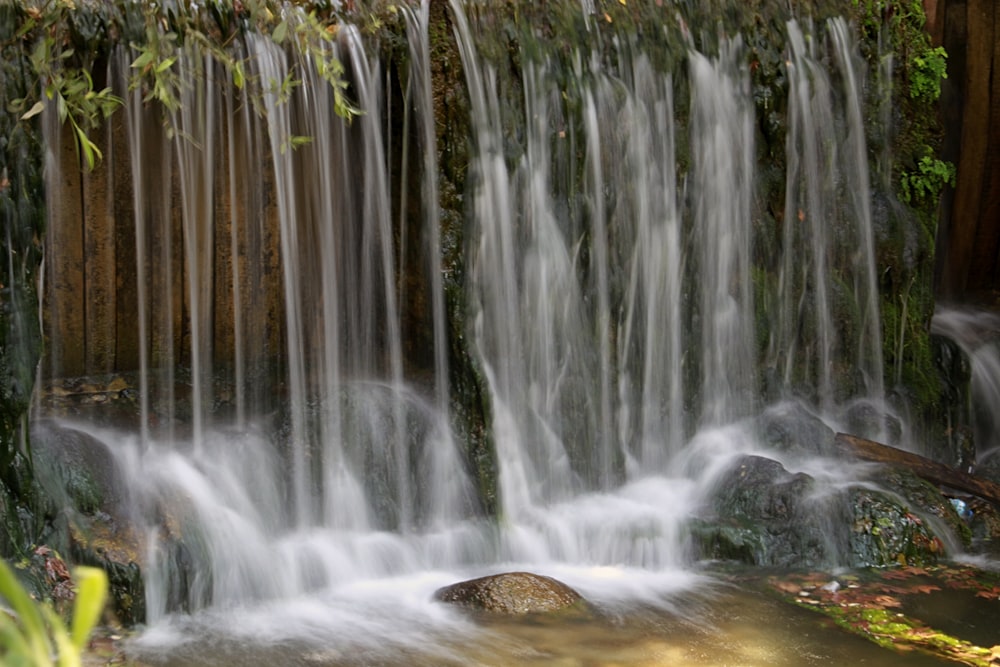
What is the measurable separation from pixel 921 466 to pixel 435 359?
3.49 m

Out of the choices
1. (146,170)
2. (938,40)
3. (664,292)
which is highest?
(938,40)

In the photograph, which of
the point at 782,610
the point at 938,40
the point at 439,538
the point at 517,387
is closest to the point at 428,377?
the point at 517,387

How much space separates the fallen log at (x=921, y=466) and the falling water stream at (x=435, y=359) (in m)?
0.80

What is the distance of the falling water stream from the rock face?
0.51 feet

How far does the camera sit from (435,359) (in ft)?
24.6

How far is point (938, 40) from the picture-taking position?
1050 centimetres

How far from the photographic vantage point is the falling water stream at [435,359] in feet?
19.5

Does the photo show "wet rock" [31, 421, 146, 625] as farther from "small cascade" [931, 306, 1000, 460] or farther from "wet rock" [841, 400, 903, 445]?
"small cascade" [931, 306, 1000, 460]

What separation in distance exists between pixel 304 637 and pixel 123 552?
1.03m

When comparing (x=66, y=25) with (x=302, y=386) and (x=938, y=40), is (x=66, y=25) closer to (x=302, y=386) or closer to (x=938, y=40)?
(x=302, y=386)

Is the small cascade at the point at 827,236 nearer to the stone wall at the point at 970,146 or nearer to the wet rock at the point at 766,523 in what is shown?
the stone wall at the point at 970,146

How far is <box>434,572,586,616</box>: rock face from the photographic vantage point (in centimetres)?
584

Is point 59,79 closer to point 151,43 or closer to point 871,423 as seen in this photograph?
point 151,43

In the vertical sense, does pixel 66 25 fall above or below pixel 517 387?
above
